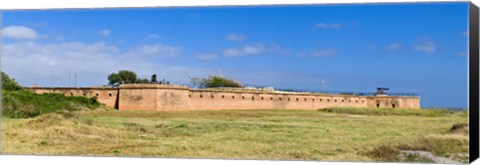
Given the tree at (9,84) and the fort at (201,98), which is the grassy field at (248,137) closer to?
the tree at (9,84)

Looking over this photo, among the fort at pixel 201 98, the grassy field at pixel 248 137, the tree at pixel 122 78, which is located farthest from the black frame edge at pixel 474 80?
the tree at pixel 122 78

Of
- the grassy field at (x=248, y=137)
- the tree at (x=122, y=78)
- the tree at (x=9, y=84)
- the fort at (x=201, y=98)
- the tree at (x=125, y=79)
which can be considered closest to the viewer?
the grassy field at (x=248, y=137)

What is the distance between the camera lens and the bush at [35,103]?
1424cm

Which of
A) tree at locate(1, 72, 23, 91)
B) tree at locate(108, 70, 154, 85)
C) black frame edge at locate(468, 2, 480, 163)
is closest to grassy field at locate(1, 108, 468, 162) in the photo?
black frame edge at locate(468, 2, 480, 163)

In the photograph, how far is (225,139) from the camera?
11.9 m

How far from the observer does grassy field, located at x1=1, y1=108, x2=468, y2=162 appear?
33.0 feet

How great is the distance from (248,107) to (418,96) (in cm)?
1205

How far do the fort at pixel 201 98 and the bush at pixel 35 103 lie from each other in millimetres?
325

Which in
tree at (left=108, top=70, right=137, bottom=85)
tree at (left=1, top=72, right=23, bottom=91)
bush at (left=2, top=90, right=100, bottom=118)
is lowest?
bush at (left=2, top=90, right=100, bottom=118)

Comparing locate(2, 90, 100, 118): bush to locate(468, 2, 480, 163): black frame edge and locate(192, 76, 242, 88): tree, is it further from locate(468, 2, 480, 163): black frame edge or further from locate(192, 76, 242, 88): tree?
locate(468, 2, 480, 163): black frame edge

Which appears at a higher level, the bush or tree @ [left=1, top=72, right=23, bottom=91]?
tree @ [left=1, top=72, right=23, bottom=91]

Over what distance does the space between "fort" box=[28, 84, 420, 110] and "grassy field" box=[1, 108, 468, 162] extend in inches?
126

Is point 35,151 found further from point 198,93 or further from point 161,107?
point 198,93

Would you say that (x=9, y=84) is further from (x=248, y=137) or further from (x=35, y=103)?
(x=248, y=137)
